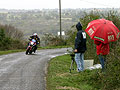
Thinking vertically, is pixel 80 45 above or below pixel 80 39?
below

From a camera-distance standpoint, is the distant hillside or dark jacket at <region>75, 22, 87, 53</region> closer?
dark jacket at <region>75, 22, 87, 53</region>

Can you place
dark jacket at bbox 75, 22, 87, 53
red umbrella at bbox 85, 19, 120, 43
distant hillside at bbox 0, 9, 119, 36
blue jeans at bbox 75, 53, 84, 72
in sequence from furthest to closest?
1. distant hillside at bbox 0, 9, 119, 36
2. blue jeans at bbox 75, 53, 84, 72
3. dark jacket at bbox 75, 22, 87, 53
4. red umbrella at bbox 85, 19, 120, 43

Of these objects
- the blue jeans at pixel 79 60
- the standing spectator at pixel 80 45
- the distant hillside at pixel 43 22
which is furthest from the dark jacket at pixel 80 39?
the distant hillside at pixel 43 22

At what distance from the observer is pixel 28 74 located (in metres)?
12.3

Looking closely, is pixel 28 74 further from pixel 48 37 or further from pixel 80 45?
pixel 48 37

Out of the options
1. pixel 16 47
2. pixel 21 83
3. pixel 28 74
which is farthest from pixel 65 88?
pixel 16 47

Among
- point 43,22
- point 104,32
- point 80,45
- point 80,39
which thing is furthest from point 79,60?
point 43,22

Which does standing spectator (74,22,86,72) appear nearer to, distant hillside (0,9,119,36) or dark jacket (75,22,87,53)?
dark jacket (75,22,87,53)

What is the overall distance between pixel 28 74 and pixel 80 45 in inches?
100

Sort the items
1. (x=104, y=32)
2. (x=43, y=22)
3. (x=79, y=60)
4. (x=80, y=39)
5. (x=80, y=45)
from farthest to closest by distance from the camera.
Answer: (x=43, y=22)
(x=79, y=60)
(x=80, y=45)
(x=80, y=39)
(x=104, y=32)

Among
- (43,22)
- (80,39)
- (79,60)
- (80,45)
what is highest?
(80,39)

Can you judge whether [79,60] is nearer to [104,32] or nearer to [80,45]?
[80,45]

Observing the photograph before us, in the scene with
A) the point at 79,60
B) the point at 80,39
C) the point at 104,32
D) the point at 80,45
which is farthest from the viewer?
the point at 79,60

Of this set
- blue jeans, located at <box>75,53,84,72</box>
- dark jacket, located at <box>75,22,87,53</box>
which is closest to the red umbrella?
dark jacket, located at <box>75,22,87,53</box>
